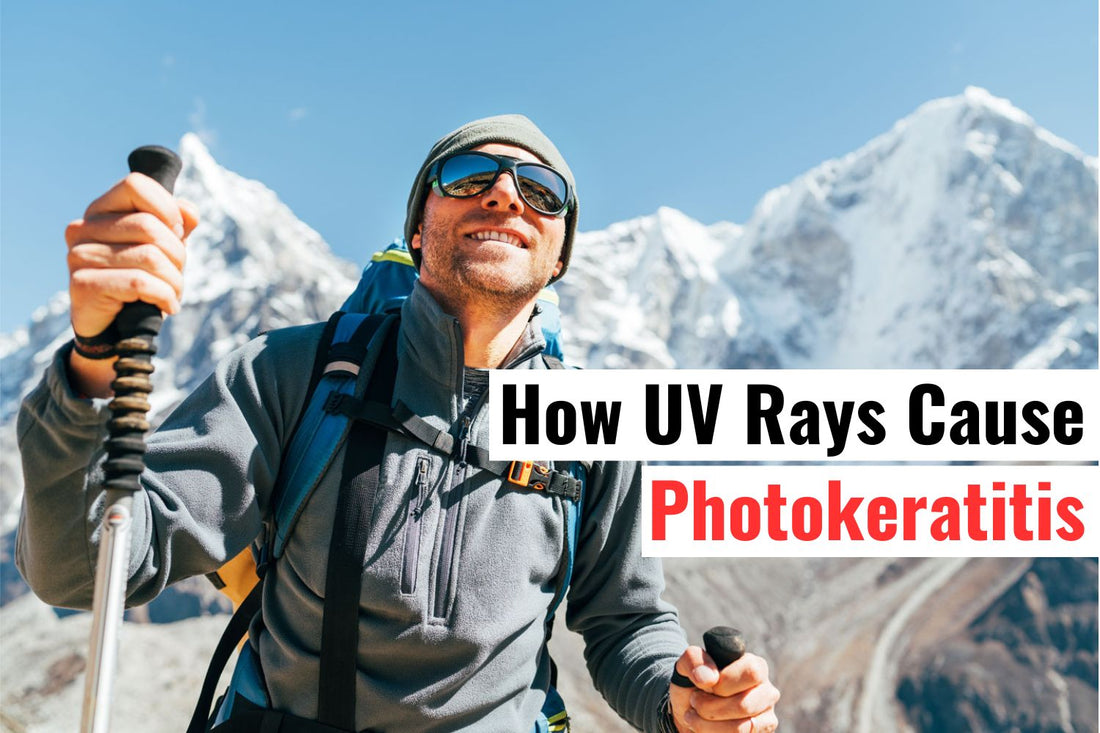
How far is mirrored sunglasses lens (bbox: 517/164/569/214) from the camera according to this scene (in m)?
3.26

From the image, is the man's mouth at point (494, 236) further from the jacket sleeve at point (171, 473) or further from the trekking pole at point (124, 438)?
the trekking pole at point (124, 438)

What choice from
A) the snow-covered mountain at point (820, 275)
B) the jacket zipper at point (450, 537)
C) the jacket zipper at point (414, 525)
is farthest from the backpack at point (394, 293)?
the snow-covered mountain at point (820, 275)

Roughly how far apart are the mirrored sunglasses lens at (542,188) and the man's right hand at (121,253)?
1.67m

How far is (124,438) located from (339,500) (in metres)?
0.97

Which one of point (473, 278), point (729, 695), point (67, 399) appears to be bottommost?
point (729, 695)

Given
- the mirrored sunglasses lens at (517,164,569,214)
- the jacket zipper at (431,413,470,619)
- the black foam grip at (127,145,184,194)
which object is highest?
the mirrored sunglasses lens at (517,164,569,214)

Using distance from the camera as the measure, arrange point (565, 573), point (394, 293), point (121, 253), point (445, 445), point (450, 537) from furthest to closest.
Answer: point (394, 293) → point (565, 573) → point (445, 445) → point (450, 537) → point (121, 253)

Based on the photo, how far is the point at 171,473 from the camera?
7.86ft

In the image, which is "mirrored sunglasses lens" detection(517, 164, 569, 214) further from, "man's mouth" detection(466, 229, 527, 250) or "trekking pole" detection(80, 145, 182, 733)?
"trekking pole" detection(80, 145, 182, 733)

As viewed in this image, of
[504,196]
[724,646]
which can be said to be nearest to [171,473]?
[504,196]

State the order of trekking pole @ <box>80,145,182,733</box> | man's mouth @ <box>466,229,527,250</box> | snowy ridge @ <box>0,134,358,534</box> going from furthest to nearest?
snowy ridge @ <box>0,134,358,534</box>, man's mouth @ <box>466,229,527,250</box>, trekking pole @ <box>80,145,182,733</box>

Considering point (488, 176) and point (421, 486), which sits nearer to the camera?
point (421, 486)

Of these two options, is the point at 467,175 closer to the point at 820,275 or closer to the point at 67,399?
the point at 67,399

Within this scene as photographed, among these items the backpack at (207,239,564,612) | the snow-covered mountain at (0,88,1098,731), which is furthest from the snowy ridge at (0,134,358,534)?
the backpack at (207,239,564,612)
